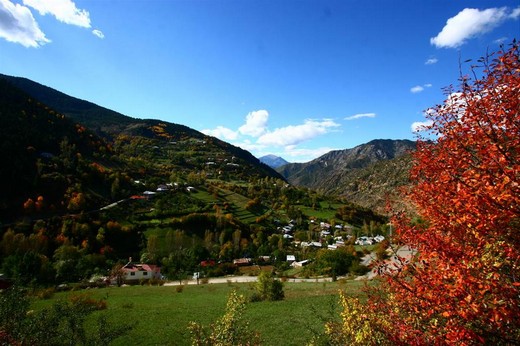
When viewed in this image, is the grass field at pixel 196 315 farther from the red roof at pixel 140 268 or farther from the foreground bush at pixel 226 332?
the red roof at pixel 140 268

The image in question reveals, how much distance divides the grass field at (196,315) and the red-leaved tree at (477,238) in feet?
36.1

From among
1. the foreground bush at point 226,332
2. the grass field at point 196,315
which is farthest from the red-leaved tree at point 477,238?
the grass field at point 196,315

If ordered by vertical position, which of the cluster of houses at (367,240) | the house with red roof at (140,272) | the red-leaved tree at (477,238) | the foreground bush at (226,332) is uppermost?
the red-leaved tree at (477,238)

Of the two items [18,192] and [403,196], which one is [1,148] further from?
[403,196]

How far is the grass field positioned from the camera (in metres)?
22.7

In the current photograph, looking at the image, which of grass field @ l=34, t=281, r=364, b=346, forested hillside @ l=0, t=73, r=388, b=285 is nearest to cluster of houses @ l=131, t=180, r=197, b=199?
forested hillside @ l=0, t=73, r=388, b=285

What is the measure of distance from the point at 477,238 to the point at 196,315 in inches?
1121

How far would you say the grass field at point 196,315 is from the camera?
22.7m

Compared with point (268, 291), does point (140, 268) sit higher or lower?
lower

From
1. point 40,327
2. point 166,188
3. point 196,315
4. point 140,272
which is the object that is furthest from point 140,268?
point 166,188

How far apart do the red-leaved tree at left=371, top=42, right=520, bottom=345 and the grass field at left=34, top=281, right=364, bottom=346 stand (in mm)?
11016

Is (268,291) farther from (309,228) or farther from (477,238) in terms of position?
(309,228)

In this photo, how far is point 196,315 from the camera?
29.4m

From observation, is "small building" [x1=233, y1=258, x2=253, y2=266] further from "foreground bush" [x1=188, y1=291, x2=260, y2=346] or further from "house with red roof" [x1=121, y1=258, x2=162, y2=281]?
"foreground bush" [x1=188, y1=291, x2=260, y2=346]
